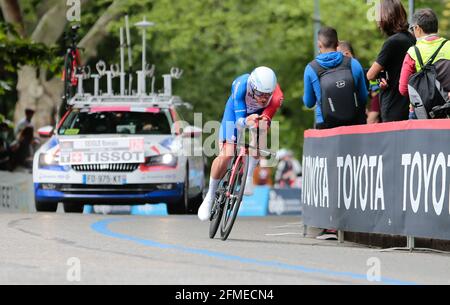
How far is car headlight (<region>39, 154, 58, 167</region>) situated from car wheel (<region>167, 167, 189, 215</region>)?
1813mm

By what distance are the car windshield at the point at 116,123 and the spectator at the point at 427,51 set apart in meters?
8.22

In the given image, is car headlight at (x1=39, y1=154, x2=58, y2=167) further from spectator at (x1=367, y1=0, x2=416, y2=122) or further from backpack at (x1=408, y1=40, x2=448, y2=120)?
backpack at (x1=408, y1=40, x2=448, y2=120)

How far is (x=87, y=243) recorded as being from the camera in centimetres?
1320

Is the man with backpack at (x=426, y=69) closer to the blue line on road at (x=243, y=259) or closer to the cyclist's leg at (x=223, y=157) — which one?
the cyclist's leg at (x=223, y=157)

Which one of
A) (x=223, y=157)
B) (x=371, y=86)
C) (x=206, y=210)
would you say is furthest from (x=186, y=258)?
(x=371, y=86)

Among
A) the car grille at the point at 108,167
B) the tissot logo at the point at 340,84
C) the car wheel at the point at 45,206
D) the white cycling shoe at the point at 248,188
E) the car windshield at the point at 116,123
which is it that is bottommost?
the car wheel at the point at 45,206

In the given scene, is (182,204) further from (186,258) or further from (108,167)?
(186,258)

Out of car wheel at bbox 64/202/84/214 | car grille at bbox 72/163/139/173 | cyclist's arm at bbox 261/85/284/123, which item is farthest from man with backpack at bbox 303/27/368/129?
car wheel at bbox 64/202/84/214

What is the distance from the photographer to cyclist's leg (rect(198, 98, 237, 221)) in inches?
549

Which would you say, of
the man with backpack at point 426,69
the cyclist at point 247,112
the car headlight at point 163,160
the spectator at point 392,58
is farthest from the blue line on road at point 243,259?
the car headlight at point 163,160

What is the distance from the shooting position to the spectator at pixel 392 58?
14.2 metres

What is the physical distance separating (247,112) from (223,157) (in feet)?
1.61

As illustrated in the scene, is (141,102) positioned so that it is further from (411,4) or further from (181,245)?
(181,245)
